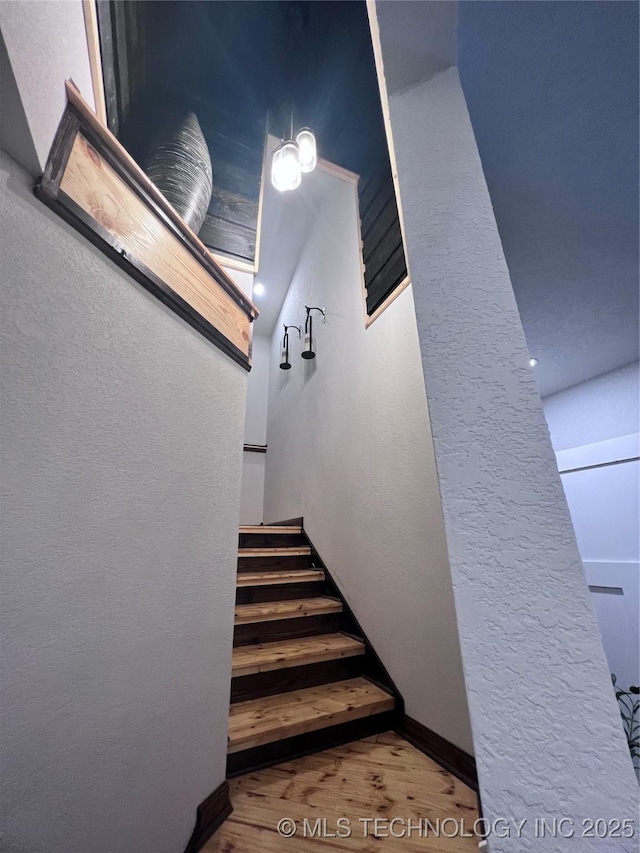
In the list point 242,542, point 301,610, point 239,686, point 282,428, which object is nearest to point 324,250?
point 282,428

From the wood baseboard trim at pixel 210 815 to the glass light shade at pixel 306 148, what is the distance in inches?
116

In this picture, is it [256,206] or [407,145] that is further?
[256,206]

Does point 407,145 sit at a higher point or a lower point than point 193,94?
lower

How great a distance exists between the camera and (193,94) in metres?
1.96

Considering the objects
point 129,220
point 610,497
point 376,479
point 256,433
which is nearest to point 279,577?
point 376,479

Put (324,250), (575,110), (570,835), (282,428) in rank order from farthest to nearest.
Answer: (282,428), (324,250), (575,110), (570,835)

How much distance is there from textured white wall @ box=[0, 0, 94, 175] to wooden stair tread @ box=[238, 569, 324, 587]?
2.08 m

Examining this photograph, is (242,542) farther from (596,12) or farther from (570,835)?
(596,12)

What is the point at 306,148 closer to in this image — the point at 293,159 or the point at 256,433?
the point at 293,159

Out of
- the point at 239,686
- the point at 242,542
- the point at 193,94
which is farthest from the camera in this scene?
the point at 242,542

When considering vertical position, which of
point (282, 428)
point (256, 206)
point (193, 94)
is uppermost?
point (193, 94)

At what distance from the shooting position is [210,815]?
100cm

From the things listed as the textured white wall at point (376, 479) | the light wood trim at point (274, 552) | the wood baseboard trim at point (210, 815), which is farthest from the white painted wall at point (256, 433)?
the wood baseboard trim at point (210, 815)

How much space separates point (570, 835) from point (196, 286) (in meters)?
1.48
